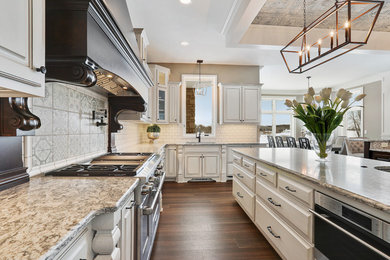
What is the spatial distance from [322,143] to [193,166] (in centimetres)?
302

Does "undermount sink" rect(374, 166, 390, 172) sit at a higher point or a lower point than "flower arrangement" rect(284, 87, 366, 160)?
lower

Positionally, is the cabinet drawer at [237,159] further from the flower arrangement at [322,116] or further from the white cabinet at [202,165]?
the white cabinet at [202,165]

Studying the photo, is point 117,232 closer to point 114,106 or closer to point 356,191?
point 356,191

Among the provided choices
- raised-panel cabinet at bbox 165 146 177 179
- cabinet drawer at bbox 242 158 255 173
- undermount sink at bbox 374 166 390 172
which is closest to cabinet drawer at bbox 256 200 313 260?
cabinet drawer at bbox 242 158 255 173

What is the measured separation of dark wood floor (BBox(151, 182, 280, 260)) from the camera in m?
2.01

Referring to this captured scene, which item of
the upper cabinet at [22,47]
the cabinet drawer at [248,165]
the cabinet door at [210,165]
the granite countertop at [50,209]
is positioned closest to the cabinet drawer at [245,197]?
the cabinet drawer at [248,165]

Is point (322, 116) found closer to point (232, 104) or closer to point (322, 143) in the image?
point (322, 143)

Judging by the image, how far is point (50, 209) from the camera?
797 millimetres

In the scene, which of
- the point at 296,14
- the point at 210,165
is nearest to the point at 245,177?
the point at 210,165

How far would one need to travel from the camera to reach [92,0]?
1001 millimetres

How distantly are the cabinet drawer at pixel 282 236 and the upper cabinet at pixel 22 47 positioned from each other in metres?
1.78

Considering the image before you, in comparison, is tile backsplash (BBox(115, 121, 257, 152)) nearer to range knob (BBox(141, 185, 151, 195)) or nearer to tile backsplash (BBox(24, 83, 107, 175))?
tile backsplash (BBox(24, 83, 107, 175))

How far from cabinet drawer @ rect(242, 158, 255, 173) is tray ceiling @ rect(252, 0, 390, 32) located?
2141mm

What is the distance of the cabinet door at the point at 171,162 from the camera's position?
4.60m
